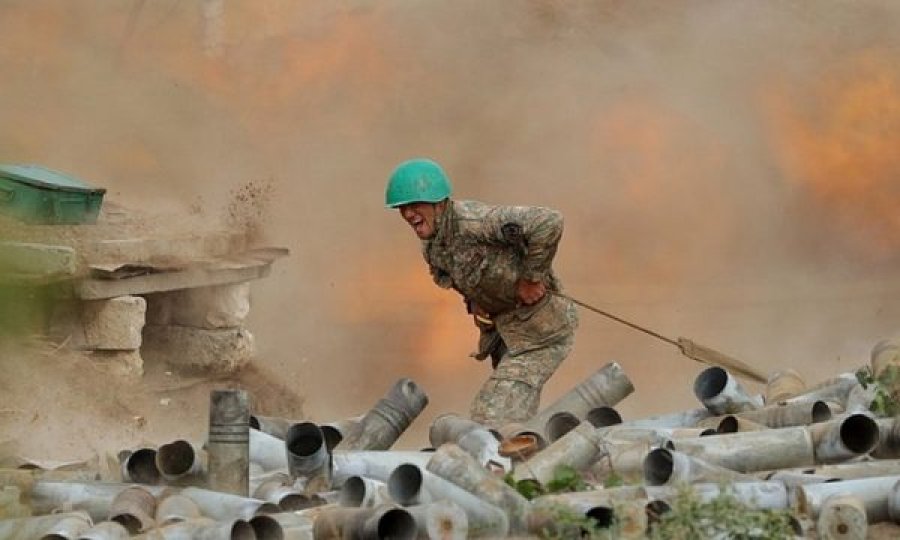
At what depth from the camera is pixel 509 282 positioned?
11203 mm

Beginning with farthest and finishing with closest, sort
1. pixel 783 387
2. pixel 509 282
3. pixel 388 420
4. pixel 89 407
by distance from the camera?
pixel 89 407
pixel 783 387
pixel 509 282
pixel 388 420

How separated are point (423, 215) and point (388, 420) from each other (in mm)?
1469

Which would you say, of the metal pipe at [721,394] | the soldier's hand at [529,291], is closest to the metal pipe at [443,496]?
the metal pipe at [721,394]

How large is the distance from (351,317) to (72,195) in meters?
6.05

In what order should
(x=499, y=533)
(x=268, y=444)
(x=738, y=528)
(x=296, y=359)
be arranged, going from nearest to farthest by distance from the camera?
(x=738, y=528) → (x=499, y=533) → (x=268, y=444) → (x=296, y=359)

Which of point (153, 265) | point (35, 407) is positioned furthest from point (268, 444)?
point (153, 265)

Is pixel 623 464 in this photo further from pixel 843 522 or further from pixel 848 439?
pixel 843 522

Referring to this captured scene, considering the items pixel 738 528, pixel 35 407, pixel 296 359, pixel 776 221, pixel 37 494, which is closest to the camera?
pixel 738 528

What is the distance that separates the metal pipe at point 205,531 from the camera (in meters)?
7.12

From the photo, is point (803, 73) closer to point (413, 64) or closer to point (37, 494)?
point (413, 64)

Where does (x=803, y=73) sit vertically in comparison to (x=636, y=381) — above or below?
above

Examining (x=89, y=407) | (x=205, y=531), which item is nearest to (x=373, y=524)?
(x=205, y=531)

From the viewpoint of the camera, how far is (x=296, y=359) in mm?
18859

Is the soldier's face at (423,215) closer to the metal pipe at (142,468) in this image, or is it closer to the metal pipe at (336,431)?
the metal pipe at (336,431)
